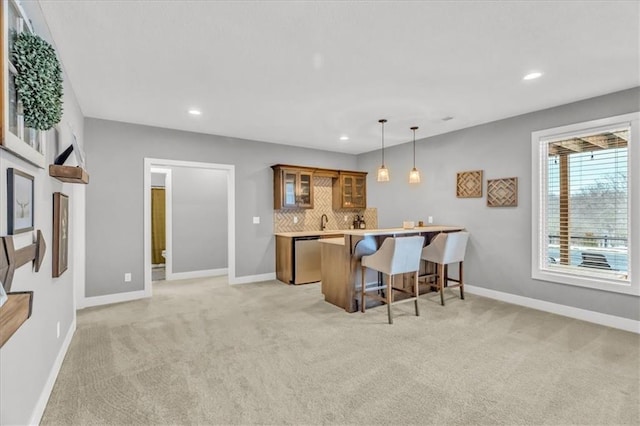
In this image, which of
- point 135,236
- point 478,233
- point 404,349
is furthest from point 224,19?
point 478,233

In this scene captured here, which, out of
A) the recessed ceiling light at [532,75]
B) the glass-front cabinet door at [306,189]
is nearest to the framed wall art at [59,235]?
the glass-front cabinet door at [306,189]

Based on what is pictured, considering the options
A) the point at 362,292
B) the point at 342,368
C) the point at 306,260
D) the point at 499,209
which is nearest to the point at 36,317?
the point at 342,368

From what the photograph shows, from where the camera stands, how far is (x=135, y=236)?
4.61 metres

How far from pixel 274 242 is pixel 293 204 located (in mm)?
767

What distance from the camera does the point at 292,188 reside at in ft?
19.4

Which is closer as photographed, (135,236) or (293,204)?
(135,236)

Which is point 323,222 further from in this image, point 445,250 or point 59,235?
point 59,235

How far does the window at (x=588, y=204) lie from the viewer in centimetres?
342

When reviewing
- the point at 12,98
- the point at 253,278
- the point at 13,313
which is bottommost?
the point at 253,278

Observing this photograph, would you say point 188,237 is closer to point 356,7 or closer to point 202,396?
point 202,396

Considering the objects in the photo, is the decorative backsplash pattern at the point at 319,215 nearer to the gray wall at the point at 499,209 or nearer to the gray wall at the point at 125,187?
the gray wall at the point at 125,187

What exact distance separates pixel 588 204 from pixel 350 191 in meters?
3.85

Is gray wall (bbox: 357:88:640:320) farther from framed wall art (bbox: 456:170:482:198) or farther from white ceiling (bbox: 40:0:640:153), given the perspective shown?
white ceiling (bbox: 40:0:640:153)

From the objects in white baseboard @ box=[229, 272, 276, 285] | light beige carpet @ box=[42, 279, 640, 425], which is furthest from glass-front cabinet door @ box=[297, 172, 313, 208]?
light beige carpet @ box=[42, 279, 640, 425]
